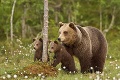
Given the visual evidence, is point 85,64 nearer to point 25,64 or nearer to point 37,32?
point 25,64

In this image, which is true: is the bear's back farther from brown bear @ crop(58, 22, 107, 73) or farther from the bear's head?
the bear's head

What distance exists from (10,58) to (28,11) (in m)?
14.8

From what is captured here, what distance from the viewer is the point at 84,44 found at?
1306cm

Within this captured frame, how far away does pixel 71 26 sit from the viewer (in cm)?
1272

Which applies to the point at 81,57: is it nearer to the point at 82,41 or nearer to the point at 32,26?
the point at 82,41

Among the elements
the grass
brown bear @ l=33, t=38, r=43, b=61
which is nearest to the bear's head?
brown bear @ l=33, t=38, r=43, b=61

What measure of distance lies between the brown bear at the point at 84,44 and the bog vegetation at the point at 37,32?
1.71ft

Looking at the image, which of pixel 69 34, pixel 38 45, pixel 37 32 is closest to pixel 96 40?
pixel 69 34

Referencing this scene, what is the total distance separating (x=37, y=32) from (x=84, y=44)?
25107mm

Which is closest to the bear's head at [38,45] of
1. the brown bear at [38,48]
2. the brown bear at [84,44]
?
the brown bear at [38,48]

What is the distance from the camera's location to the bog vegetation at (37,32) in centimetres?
1286

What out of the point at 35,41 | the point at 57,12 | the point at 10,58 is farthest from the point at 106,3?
the point at 35,41

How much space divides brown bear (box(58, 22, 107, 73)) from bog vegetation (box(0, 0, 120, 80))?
522 mm

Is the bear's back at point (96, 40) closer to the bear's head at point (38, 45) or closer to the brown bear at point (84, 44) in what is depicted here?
the brown bear at point (84, 44)
